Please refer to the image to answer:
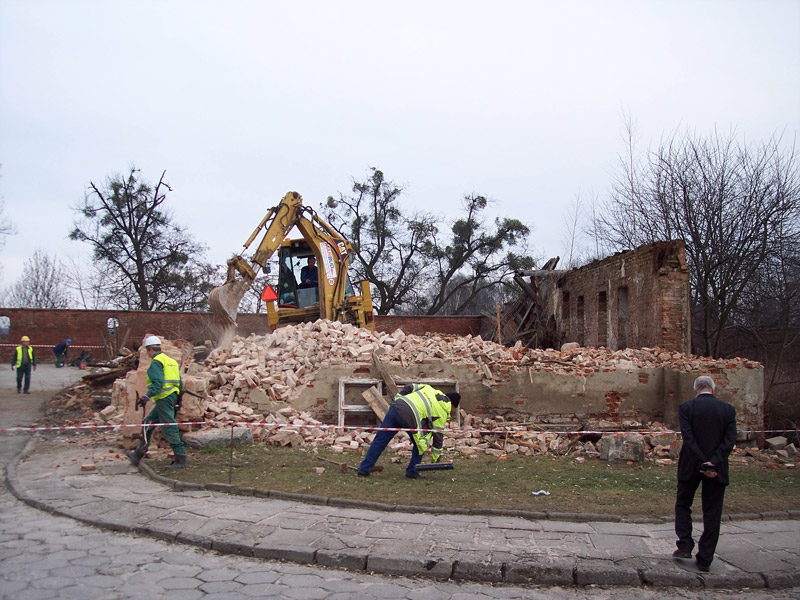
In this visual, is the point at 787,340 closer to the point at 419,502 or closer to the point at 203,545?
the point at 419,502

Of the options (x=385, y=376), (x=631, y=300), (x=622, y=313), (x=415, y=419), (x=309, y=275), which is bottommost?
(x=415, y=419)

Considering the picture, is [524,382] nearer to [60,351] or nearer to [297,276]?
[297,276]

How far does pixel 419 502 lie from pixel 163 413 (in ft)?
12.3

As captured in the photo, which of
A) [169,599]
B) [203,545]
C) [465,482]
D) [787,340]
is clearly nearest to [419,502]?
[465,482]

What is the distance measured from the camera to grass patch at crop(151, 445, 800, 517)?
7387 millimetres

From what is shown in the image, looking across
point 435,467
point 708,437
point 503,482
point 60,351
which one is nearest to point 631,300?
point 503,482

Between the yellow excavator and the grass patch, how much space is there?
5782 millimetres

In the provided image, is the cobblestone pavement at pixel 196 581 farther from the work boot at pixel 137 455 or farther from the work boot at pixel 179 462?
the work boot at pixel 137 455

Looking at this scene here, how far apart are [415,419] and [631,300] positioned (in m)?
10.2

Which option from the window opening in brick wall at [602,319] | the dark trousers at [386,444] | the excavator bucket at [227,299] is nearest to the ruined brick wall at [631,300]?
the window opening in brick wall at [602,319]

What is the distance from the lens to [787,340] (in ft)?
53.4

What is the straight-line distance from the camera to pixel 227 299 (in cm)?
1506

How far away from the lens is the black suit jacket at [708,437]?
5.58m

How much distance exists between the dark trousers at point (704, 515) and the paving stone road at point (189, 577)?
0.79 feet
